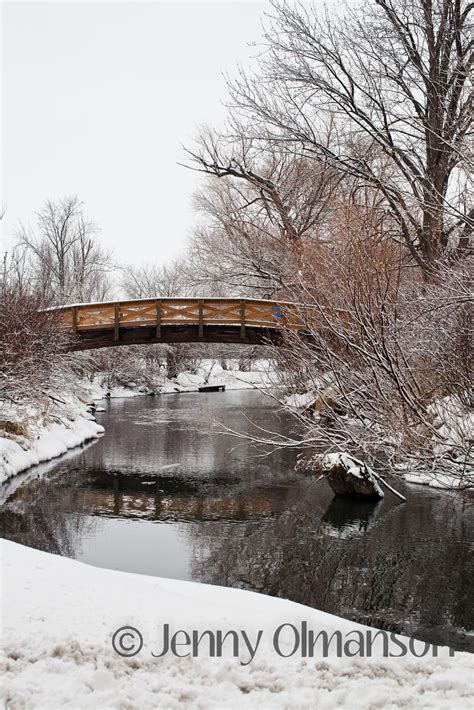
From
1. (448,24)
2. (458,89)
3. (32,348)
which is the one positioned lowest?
(32,348)

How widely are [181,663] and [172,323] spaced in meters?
15.3

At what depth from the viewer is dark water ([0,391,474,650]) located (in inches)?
273

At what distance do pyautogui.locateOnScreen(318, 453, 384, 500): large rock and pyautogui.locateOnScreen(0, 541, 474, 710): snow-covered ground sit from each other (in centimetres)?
587

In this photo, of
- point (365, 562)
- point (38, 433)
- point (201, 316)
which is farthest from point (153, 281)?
point (365, 562)

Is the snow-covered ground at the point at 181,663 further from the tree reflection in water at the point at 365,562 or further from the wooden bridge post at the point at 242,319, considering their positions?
the wooden bridge post at the point at 242,319

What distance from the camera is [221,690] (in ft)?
12.2

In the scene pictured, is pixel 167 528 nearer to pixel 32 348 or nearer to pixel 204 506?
pixel 204 506

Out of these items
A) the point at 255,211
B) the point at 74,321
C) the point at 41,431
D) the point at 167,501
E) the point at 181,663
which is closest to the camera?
the point at 181,663

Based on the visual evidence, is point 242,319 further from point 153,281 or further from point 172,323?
point 153,281

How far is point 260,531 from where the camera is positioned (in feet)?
30.6

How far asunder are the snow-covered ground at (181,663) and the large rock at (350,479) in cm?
587

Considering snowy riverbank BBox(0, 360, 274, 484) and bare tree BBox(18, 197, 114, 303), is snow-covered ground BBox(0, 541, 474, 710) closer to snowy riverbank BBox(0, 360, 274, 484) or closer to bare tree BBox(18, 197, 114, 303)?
snowy riverbank BBox(0, 360, 274, 484)

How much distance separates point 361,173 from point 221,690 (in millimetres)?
8654

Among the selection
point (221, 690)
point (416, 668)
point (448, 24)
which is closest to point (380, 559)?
point (416, 668)
